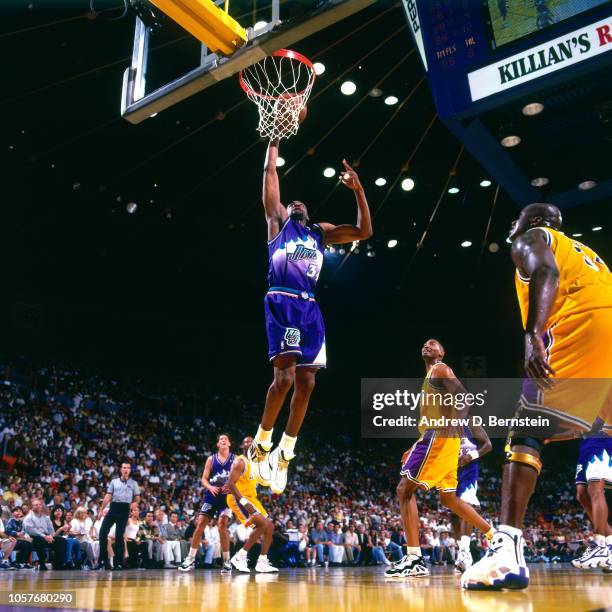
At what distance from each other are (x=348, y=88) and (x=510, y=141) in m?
3.93

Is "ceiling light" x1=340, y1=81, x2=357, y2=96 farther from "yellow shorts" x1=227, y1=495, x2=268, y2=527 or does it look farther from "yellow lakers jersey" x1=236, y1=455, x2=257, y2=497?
"yellow shorts" x1=227, y1=495, x2=268, y2=527

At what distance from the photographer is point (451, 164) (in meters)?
14.9

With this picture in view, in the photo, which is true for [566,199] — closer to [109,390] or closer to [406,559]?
[406,559]

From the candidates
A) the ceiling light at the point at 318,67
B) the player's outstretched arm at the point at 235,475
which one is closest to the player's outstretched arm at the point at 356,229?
the player's outstretched arm at the point at 235,475

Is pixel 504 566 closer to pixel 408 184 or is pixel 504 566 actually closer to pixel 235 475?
pixel 235 475

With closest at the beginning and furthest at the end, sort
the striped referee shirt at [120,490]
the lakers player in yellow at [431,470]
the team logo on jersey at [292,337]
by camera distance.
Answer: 1. the team logo on jersey at [292,337]
2. the lakers player in yellow at [431,470]
3. the striped referee shirt at [120,490]

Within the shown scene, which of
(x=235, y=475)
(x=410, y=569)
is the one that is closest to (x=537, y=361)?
(x=410, y=569)

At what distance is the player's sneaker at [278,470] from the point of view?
5.37 m

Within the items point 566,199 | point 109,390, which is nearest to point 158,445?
point 109,390

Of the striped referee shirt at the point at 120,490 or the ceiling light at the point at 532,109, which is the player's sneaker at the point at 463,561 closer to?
the striped referee shirt at the point at 120,490

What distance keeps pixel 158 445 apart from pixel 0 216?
25.1 feet

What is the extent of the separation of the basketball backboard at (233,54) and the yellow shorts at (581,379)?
325cm

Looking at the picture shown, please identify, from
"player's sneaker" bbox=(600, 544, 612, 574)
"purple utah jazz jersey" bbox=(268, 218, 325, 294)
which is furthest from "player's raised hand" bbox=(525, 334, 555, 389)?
"player's sneaker" bbox=(600, 544, 612, 574)

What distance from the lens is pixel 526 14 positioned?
6570 millimetres
